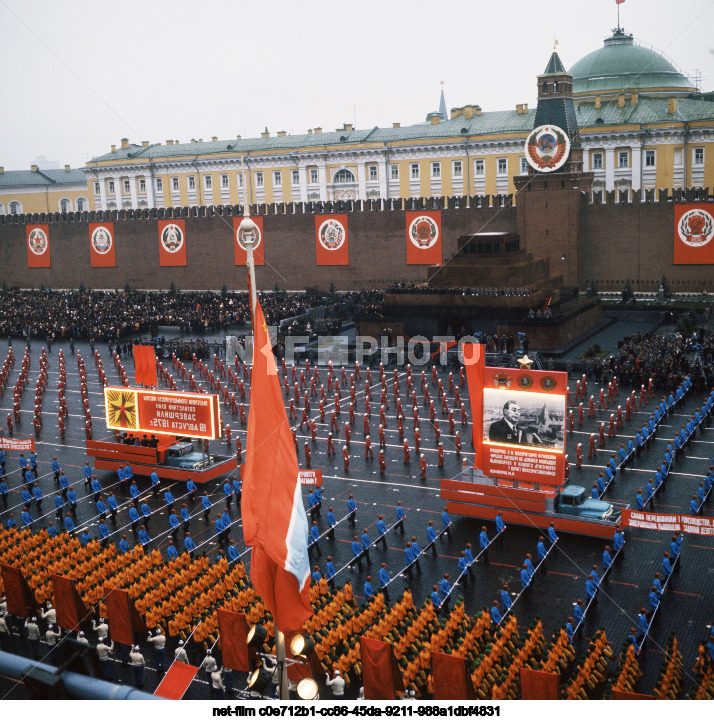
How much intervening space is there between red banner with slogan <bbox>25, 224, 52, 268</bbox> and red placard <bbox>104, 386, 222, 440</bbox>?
173 feet

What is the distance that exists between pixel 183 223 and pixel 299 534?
205 ft

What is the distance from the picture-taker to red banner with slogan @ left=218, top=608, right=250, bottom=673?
13.4m

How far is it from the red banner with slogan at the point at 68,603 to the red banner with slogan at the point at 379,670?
5766 mm

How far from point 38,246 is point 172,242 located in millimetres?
14890

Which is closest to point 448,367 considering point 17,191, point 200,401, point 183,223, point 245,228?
point 200,401

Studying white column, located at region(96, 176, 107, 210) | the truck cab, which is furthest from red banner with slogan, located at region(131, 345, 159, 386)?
white column, located at region(96, 176, 107, 210)

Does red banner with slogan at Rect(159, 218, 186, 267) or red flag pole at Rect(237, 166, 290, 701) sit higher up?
red banner with slogan at Rect(159, 218, 186, 267)

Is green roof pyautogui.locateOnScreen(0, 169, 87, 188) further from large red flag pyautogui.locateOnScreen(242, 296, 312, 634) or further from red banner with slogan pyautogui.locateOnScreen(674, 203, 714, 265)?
large red flag pyautogui.locateOnScreen(242, 296, 312, 634)

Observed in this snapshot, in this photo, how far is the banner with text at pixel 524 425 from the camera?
19656 millimetres

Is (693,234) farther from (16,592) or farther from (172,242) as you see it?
(16,592)

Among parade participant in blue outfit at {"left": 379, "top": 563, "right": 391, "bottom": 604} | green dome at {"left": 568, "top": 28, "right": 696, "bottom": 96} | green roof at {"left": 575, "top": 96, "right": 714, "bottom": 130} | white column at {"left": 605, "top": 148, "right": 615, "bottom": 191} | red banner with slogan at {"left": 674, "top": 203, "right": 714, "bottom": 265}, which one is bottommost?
parade participant in blue outfit at {"left": 379, "top": 563, "right": 391, "bottom": 604}

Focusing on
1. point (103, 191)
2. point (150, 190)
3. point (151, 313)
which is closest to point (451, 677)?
point (151, 313)

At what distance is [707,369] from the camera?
32.0 meters

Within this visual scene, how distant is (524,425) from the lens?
20.0 metres
